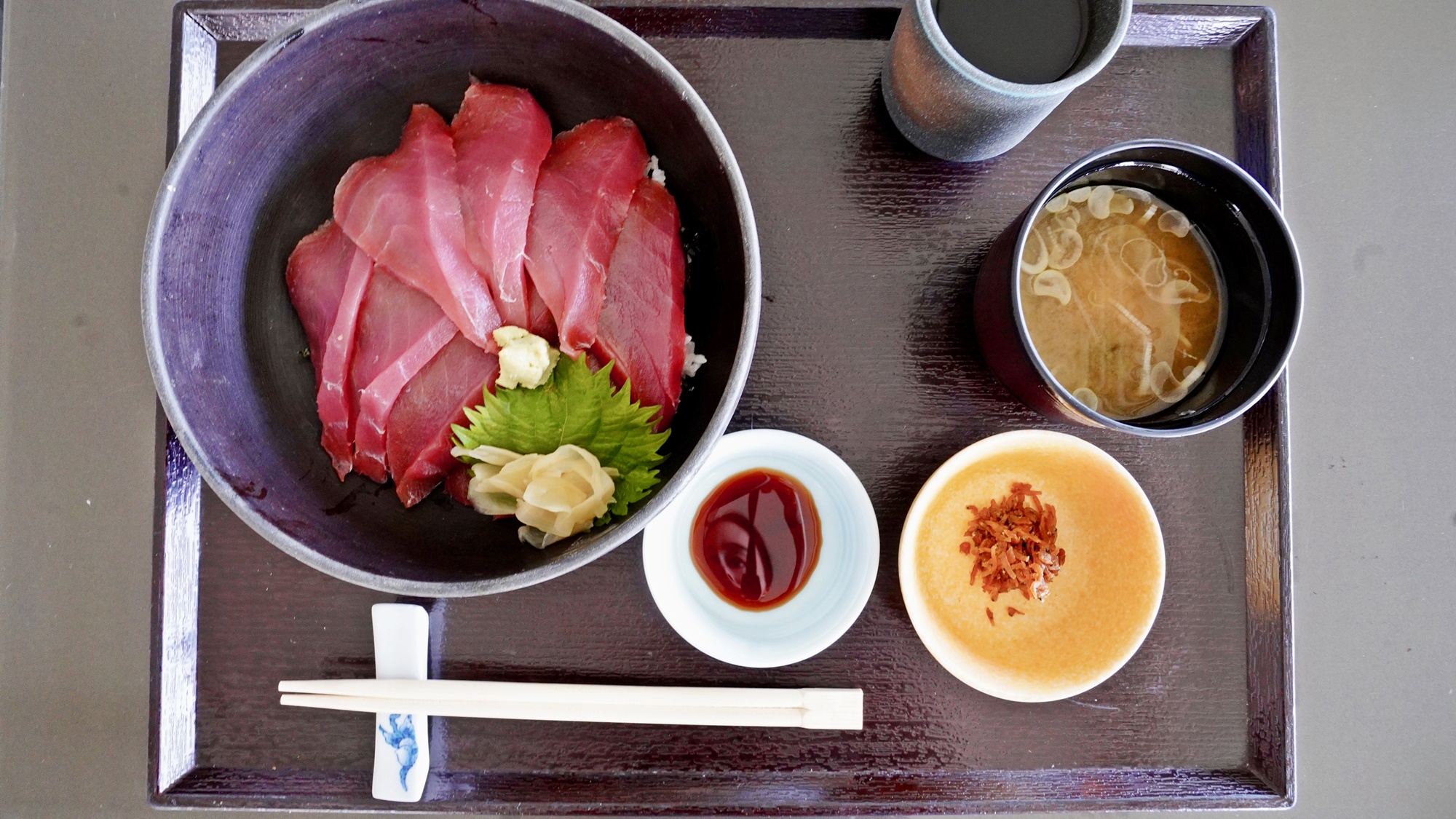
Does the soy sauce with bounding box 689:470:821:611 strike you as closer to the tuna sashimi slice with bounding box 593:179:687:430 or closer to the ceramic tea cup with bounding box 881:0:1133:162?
the tuna sashimi slice with bounding box 593:179:687:430

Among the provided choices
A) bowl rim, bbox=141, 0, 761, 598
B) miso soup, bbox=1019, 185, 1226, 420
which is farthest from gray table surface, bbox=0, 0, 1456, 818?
bowl rim, bbox=141, 0, 761, 598

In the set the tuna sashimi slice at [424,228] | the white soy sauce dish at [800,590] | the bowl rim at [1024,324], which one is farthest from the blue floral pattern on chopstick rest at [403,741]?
the bowl rim at [1024,324]

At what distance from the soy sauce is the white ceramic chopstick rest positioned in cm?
48

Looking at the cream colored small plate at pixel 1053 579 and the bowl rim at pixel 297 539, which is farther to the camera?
the cream colored small plate at pixel 1053 579

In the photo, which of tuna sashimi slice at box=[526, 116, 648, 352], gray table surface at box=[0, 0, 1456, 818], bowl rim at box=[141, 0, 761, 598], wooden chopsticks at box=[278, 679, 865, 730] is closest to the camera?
bowl rim at box=[141, 0, 761, 598]

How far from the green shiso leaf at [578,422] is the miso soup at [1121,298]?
0.65 metres

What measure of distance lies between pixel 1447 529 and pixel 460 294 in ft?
6.66

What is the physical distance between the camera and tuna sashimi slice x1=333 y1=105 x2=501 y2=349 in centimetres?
120

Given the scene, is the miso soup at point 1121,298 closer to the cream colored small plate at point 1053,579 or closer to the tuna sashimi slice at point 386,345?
the cream colored small plate at point 1053,579

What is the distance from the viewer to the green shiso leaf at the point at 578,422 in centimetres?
121

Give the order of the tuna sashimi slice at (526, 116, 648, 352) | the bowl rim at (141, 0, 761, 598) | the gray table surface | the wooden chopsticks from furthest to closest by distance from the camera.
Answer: the gray table surface
the wooden chopsticks
the tuna sashimi slice at (526, 116, 648, 352)
the bowl rim at (141, 0, 761, 598)

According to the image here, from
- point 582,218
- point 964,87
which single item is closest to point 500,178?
point 582,218

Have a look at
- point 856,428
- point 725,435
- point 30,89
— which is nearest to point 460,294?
point 725,435

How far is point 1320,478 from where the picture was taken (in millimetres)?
1708
